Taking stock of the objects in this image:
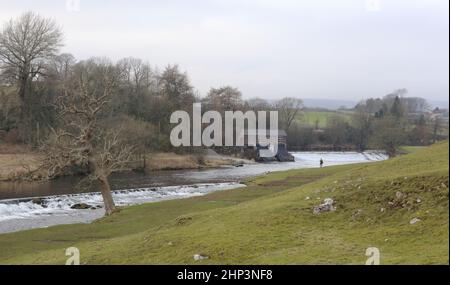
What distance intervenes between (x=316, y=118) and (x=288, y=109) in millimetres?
25996

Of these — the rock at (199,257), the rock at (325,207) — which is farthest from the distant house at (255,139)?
the rock at (199,257)

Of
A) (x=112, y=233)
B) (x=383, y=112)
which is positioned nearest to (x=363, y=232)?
(x=112, y=233)

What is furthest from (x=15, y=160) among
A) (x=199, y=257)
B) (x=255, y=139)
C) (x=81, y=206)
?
(x=199, y=257)

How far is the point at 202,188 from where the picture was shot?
1972 inches

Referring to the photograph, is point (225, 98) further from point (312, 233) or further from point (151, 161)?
point (312, 233)

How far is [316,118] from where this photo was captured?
168625 millimetres

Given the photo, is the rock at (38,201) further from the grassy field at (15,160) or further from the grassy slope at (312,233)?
the grassy slope at (312,233)

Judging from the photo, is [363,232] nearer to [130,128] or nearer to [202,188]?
[202,188]

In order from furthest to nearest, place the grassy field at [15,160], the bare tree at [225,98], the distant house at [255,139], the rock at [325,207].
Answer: the bare tree at [225,98], the distant house at [255,139], the grassy field at [15,160], the rock at [325,207]

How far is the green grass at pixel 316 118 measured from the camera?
158288 millimetres

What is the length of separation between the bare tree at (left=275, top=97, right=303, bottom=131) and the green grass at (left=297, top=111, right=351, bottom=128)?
5.08 metres

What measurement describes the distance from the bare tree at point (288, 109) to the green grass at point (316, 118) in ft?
16.7

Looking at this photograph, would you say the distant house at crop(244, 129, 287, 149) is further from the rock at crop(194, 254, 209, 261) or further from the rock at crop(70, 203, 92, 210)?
the rock at crop(194, 254, 209, 261)
